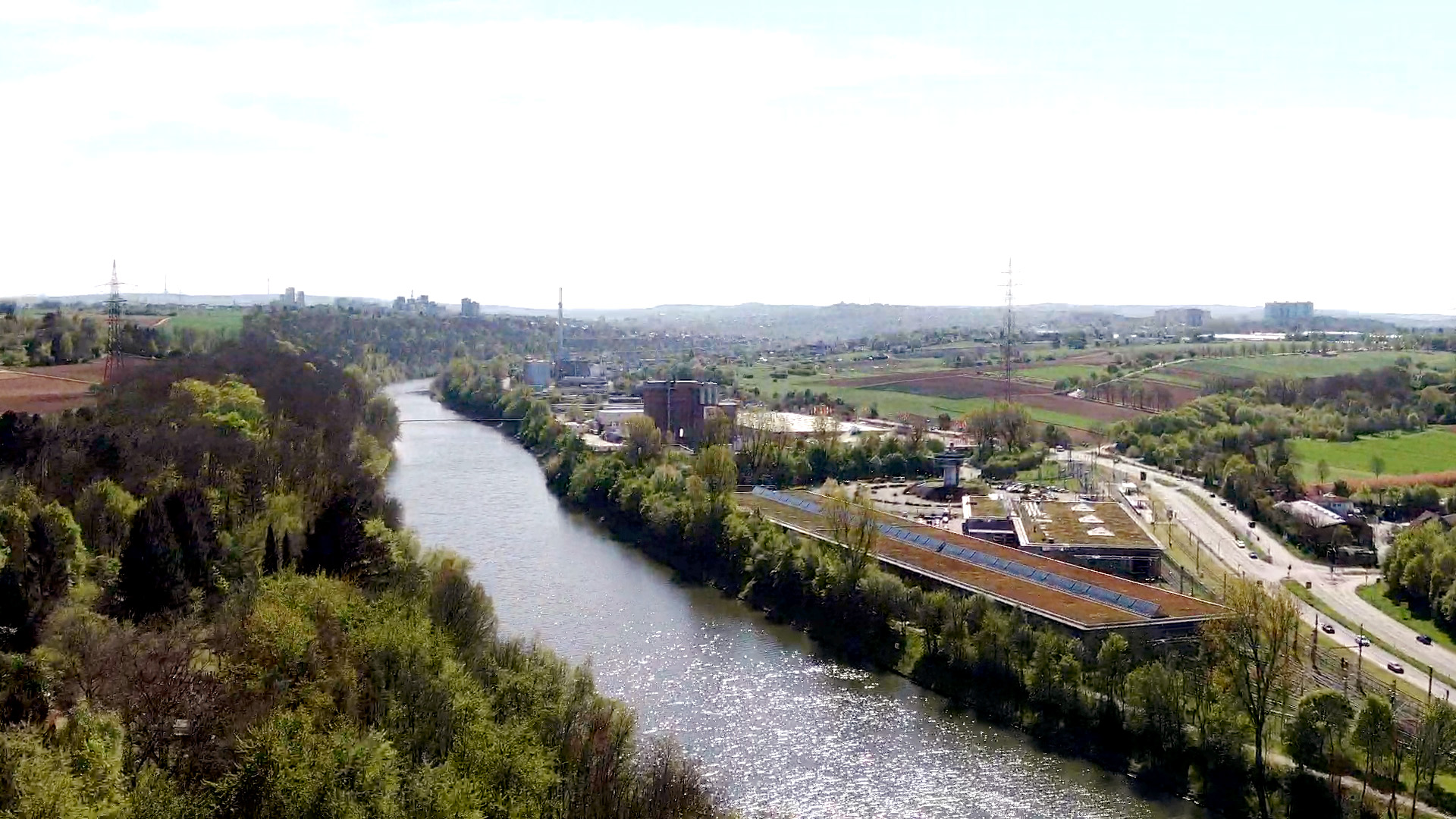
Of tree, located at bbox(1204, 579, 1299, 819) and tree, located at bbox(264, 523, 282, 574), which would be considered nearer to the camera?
tree, located at bbox(1204, 579, 1299, 819)

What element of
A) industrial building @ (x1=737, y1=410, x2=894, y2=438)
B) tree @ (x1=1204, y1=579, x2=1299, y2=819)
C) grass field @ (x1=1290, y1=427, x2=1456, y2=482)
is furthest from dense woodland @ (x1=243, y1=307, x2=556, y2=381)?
tree @ (x1=1204, y1=579, x2=1299, y2=819)

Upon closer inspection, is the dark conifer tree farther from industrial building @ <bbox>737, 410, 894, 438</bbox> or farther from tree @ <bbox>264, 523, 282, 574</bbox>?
industrial building @ <bbox>737, 410, 894, 438</bbox>

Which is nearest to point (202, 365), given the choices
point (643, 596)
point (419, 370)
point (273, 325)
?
point (643, 596)

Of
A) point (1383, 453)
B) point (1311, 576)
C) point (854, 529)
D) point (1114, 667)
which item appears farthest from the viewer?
point (1383, 453)

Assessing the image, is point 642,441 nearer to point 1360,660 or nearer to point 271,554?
point 271,554

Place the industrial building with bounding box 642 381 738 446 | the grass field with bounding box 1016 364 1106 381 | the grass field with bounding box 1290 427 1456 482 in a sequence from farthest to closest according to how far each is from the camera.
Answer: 1. the grass field with bounding box 1016 364 1106 381
2. the industrial building with bounding box 642 381 738 446
3. the grass field with bounding box 1290 427 1456 482

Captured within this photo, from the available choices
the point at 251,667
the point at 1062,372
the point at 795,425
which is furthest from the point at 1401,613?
the point at 1062,372

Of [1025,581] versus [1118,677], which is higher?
[1025,581]

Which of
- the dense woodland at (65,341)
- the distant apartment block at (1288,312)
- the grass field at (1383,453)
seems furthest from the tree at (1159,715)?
the distant apartment block at (1288,312)
